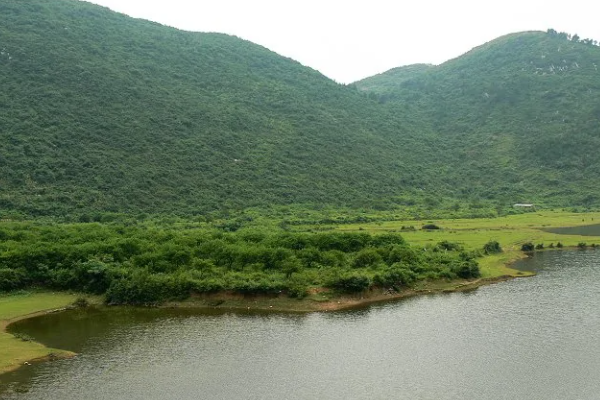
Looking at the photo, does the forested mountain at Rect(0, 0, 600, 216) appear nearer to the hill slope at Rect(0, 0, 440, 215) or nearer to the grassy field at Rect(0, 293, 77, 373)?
the hill slope at Rect(0, 0, 440, 215)

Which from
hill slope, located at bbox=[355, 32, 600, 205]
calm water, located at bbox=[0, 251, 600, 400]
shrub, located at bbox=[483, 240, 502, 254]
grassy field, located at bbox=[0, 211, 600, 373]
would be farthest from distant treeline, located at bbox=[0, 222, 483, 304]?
hill slope, located at bbox=[355, 32, 600, 205]

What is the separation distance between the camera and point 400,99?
7343 inches

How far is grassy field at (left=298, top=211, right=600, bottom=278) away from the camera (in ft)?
202

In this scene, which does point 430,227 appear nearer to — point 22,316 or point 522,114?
point 22,316

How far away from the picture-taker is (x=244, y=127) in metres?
118

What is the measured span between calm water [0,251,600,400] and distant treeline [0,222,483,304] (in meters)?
3.27

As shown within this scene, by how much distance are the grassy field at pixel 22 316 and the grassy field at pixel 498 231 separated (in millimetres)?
33999

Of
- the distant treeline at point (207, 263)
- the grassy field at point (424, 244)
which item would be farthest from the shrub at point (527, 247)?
the distant treeline at point (207, 263)

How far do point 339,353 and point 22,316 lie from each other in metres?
23.0

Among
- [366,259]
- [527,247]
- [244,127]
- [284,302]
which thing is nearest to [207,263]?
[284,302]

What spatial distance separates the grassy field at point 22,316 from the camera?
34281 mm

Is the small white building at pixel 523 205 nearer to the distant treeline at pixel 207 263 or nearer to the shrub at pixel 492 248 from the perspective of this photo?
the shrub at pixel 492 248

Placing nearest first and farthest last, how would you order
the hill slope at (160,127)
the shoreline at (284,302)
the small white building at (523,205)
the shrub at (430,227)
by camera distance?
the shoreline at (284,302), the shrub at (430,227), the hill slope at (160,127), the small white building at (523,205)

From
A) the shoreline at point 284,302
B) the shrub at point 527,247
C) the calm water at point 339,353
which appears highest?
the shrub at point 527,247
